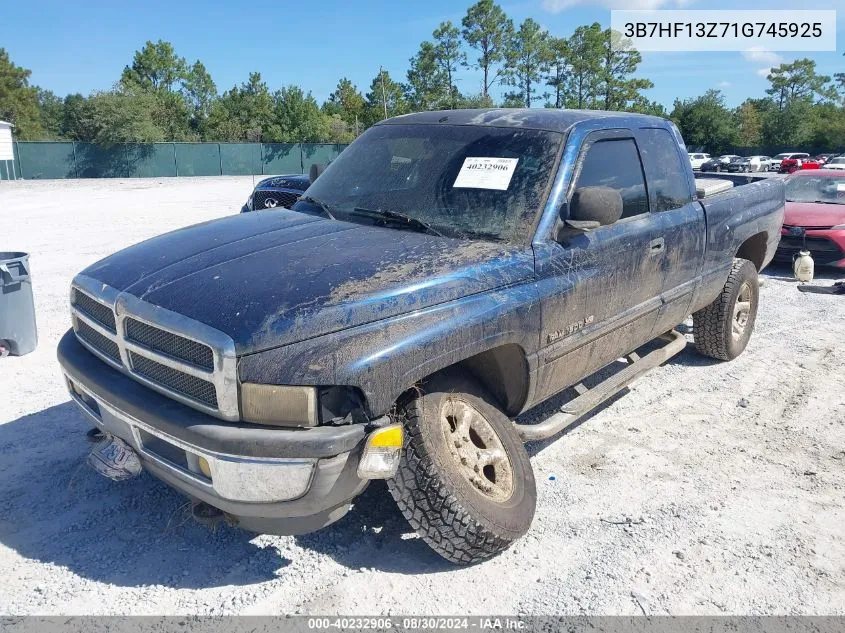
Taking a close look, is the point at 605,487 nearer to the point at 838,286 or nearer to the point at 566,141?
the point at 566,141

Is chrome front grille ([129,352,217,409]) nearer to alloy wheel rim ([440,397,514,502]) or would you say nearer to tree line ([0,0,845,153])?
alloy wheel rim ([440,397,514,502])

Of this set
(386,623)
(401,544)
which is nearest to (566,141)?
(401,544)

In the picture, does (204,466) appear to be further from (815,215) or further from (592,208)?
(815,215)

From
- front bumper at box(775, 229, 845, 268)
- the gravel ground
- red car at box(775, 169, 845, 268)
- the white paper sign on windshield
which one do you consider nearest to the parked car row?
red car at box(775, 169, 845, 268)

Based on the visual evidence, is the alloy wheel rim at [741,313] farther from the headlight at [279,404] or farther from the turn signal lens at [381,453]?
the headlight at [279,404]

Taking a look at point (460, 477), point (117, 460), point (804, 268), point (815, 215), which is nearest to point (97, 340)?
point (117, 460)

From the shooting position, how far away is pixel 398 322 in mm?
2643

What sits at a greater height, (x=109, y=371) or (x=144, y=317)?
(x=144, y=317)

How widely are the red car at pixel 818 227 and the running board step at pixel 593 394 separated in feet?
18.0

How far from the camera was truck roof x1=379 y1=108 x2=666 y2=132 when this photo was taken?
12.3 feet

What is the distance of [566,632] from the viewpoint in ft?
8.72

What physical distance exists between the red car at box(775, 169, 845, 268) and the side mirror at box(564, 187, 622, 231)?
7.14 metres

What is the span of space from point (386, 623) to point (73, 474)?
7.03 ft

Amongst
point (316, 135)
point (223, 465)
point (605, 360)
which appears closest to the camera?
point (223, 465)
